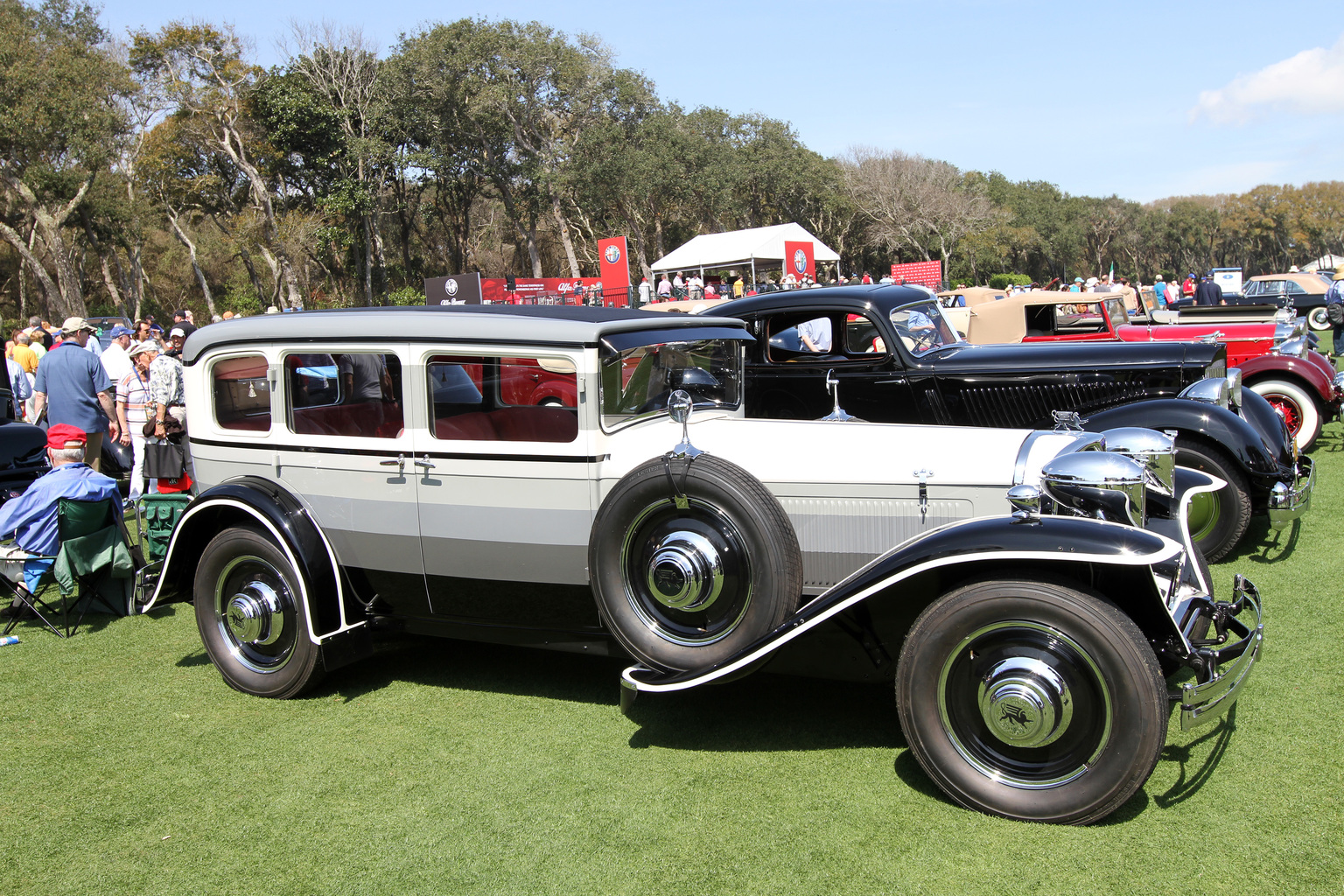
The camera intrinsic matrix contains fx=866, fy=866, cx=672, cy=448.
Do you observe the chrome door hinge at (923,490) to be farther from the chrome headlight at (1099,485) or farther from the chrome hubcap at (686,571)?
the chrome hubcap at (686,571)

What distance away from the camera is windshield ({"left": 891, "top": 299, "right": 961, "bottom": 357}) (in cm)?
643

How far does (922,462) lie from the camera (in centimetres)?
351

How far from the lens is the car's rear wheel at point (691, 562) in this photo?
327 cm

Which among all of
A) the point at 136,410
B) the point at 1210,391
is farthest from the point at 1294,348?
the point at 136,410

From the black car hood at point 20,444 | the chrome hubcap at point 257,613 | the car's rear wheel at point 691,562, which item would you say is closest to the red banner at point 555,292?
the black car hood at point 20,444

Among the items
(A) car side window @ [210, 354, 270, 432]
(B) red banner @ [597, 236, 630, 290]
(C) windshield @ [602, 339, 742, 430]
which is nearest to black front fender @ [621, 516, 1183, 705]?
(C) windshield @ [602, 339, 742, 430]

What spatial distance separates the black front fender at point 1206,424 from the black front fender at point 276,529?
4538mm

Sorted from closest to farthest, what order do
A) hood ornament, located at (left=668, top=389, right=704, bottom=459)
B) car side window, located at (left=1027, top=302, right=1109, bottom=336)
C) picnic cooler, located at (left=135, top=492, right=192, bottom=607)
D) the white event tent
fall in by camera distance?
hood ornament, located at (left=668, top=389, right=704, bottom=459) → picnic cooler, located at (left=135, top=492, right=192, bottom=607) → car side window, located at (left=1027, top=302, right=1109, bottom=336) → the white event tent

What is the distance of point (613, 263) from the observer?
24.2 metres

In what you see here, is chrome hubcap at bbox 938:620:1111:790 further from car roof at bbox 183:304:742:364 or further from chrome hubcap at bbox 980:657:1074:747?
car roof at bbox 183:304:742:364

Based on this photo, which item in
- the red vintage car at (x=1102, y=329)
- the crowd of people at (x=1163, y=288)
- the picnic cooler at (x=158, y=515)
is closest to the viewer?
the picnic cooler at (x=158, y=515)

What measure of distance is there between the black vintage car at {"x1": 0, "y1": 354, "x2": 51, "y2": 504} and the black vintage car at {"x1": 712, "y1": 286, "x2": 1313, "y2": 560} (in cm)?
534

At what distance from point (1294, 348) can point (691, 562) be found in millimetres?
8626

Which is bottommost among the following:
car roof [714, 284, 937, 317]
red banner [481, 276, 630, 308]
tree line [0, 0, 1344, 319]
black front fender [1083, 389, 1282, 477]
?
black front fender [1083, 389, 1282, 477]
